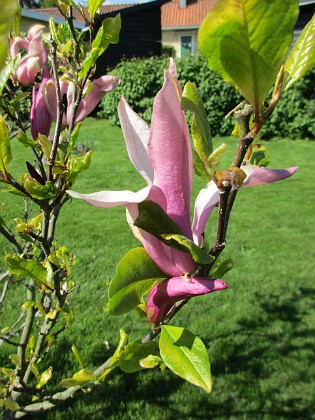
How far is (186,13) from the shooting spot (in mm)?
25312

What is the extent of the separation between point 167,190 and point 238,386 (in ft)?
7.88

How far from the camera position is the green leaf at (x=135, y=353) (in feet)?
2.75

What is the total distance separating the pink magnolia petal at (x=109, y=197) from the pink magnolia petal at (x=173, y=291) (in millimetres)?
129

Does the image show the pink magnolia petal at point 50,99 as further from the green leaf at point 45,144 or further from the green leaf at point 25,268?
the green leaf at point 25,268

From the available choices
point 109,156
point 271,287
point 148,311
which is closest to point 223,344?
point 271,287

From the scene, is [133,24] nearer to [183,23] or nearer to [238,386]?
[183,23]

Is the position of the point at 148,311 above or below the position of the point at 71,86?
below

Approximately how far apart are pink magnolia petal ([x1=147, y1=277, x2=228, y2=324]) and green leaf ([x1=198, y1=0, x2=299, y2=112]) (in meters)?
0.21

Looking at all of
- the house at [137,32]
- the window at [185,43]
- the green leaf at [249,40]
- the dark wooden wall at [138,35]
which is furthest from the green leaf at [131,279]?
the window at [185,43]

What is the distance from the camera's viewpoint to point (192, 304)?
11.4 feet

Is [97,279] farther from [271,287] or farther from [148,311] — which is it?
[148,311]

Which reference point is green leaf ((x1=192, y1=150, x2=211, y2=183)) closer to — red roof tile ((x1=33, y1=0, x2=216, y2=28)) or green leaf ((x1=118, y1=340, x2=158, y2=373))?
green leaf ((x1=118, y1=340, x2=158, y2=373))

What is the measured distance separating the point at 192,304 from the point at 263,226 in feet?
5.48

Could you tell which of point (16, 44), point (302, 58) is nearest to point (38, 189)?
point (302, 58)
